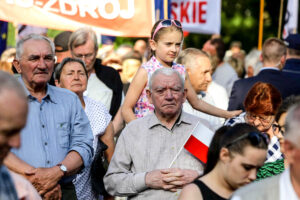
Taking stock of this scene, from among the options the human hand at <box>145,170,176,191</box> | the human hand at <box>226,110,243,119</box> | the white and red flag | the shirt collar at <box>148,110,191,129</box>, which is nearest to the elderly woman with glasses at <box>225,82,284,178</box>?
the human hand at <box>226,110,243,119</box>

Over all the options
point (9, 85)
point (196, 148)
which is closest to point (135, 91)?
point (196, 148)

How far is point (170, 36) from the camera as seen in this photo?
6.94 metres

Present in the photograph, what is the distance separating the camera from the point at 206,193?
4328mm

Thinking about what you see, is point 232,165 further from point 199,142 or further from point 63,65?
point 63,65

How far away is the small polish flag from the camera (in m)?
5.55

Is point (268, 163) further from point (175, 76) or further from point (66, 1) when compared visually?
point (66, 1)

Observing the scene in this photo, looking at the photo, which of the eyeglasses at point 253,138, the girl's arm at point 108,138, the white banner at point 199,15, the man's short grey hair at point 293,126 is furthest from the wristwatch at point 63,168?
the white banner at point 199,15

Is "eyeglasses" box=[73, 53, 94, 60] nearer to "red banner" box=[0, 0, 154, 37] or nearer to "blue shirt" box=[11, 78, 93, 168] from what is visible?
"red banner" box=[0, 0, 154, 37]

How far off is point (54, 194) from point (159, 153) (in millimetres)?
878

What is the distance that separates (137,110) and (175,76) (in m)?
1.08

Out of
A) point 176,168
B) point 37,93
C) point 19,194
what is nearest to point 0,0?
point 37,93

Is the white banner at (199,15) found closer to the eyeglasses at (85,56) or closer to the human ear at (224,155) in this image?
the eyeglasses at (85,56)

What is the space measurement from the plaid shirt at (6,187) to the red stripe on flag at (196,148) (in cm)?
246

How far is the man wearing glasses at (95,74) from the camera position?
8102mm
